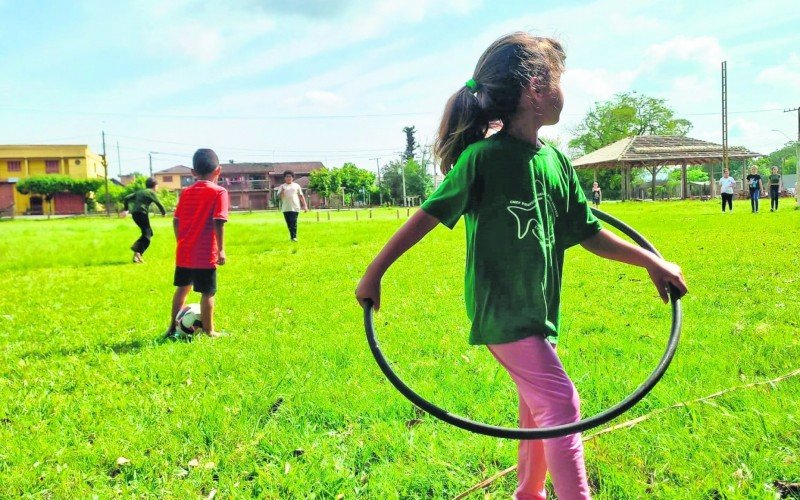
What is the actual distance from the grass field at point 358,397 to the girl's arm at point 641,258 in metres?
1.05

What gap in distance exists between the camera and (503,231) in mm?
2203

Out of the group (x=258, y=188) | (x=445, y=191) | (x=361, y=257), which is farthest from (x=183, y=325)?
(x=258, y=188)

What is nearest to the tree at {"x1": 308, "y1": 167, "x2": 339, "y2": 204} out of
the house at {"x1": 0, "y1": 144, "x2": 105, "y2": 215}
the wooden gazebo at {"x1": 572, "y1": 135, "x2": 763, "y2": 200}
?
the house at {"x1": 0, "y1": 144, "x2": 105, "y2": 215}

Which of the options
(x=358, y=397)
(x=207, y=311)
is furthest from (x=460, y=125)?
(x=207, y=311)

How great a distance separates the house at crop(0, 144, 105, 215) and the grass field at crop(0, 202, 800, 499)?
92476mm

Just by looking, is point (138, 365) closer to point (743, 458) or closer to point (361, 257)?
point (743, 458)

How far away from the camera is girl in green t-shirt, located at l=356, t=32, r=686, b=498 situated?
2197mm

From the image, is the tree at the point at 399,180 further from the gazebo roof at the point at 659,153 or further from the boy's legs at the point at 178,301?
the boy's legs at the point at 178,301

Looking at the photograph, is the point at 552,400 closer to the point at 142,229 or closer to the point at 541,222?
the point at 541,222

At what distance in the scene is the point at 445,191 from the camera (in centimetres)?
221

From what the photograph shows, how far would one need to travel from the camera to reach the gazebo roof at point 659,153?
55.2 m

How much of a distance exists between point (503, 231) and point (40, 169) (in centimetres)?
10791

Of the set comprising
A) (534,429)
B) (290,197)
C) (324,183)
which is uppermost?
(324,183)

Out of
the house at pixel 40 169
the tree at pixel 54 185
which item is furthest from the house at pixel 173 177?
the tree at pixel 54 185
